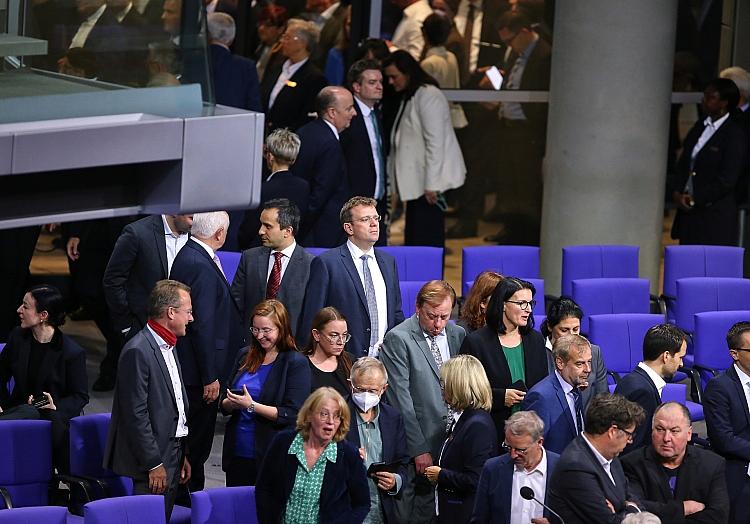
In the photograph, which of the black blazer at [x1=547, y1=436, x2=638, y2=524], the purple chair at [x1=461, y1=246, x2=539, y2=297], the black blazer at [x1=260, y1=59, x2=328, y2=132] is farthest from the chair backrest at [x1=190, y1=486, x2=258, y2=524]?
the black blazer at [x1=260, y1=59, x2=328, y2=132]

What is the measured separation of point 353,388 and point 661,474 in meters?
1.46

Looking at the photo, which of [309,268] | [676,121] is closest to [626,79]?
[676,121]

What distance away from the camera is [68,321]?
11.3m

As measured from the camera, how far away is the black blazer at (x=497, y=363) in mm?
7191

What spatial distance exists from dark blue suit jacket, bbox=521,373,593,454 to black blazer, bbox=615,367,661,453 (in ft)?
1.23

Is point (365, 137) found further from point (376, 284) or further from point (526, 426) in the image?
point (526, 426)

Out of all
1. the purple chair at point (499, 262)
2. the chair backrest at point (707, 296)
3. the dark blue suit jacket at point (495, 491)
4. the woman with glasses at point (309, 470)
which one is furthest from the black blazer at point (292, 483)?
the chair backrest at point (707, 296)

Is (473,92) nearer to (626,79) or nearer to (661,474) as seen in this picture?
(626,79)

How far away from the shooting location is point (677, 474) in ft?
22.2

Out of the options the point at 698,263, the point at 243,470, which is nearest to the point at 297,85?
the point at 698,263

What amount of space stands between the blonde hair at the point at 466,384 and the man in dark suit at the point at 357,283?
1.07 m

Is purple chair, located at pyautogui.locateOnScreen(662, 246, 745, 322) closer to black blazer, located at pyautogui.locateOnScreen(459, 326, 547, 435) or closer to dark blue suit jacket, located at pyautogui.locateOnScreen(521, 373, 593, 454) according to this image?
black blazer, located at pyautogui.locateOnScreen(459, 326, 547, 435)

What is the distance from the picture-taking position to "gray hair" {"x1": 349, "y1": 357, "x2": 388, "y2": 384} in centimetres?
660

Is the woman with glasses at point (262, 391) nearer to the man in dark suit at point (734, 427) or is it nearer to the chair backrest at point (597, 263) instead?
the man in dark suit at point (734, 427)
